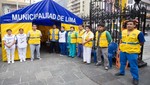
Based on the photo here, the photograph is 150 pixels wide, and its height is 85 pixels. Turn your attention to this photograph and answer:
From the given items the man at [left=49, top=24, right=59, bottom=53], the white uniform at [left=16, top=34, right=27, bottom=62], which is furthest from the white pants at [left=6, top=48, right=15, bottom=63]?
the man at [left=49, top=24, right=59, bottom=53]

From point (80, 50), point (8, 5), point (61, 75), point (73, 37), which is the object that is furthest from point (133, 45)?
point (8, 5)

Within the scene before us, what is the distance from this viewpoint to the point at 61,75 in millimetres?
5574

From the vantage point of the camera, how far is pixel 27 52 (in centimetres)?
797

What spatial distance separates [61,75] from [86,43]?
6.45ft

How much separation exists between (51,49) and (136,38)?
19.7ft

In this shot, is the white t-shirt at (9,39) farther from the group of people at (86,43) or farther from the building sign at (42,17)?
the building sign at (42,17)

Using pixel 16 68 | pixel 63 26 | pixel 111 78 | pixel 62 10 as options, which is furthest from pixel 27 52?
pixel 111 78

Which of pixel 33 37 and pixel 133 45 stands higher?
pixel 33 37

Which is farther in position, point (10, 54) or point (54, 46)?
point (54, 46)

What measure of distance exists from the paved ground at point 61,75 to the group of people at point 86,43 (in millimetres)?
393

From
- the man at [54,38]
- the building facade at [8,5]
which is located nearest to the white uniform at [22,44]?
the man at [54,38]

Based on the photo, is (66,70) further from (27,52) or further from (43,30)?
(43,30)

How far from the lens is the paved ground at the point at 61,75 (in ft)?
Answer: 16.2

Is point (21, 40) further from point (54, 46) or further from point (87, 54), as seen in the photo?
point (87, 54)
